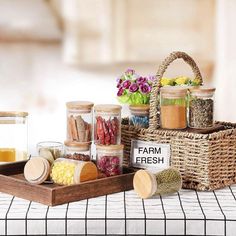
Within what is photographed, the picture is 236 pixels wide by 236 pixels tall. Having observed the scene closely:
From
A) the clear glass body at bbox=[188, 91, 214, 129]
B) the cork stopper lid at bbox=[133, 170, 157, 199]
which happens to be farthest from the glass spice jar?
the clear glass body at bbox=[188, 91, 214, 129]

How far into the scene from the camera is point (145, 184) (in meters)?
1.86

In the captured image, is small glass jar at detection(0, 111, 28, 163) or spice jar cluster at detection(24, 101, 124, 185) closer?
spice jar cluster at detection(24, 101, 124, 185)

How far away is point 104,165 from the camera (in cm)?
196

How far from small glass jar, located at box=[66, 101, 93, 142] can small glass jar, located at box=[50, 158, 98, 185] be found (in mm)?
98

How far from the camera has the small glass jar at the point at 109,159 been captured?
1.96 meters

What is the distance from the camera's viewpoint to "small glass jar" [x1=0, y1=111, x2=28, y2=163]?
211 centimetres

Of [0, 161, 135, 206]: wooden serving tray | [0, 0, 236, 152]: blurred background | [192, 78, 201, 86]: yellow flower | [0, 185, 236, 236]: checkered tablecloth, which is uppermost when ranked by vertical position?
[0, 0, 236, 152]: blurred background

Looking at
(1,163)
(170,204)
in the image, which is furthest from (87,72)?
(170,204)

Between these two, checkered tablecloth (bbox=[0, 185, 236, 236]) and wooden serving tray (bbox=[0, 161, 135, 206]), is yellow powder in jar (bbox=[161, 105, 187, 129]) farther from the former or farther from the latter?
checkered tablecloth (bbox=[0, 185, 236, 236])

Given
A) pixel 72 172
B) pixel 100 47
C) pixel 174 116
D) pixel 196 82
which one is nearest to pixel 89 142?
pixel 72 172

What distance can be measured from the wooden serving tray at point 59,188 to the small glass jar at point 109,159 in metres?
0.03

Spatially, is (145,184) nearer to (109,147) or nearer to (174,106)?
(109,147)

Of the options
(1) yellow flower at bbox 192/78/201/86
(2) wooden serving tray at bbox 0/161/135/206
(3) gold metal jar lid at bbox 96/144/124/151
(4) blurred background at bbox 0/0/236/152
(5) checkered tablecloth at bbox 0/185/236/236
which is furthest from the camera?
(4) blurred background at bbox 0/0/236/152

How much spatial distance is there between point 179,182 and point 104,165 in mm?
211
